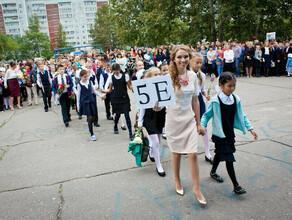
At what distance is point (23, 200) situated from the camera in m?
3.58

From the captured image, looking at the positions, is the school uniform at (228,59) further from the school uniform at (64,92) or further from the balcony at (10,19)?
the balcony at (10,19)

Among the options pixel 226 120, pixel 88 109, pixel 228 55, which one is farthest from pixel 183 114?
pixel 228 55

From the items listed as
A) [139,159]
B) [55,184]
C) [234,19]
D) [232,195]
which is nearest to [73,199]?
[55,184]

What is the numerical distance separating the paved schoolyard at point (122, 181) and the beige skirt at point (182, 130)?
2.43ft

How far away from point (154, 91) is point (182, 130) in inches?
24.3

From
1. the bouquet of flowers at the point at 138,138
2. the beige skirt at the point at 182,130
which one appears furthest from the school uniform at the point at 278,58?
the beige skirt at the point at 182,130

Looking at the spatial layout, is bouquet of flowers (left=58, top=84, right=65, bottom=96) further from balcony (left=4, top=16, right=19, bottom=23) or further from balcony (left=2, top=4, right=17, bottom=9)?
balcony (left=2, top=4, right=17, bottom=9)

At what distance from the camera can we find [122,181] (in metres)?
3.91

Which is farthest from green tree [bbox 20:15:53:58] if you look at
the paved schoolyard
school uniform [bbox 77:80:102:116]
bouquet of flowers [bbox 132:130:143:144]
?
bouquet of flowers [bbox 132:130:143:144]

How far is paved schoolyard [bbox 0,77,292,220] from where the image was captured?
3.08 metres

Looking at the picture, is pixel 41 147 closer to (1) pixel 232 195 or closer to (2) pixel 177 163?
(2) pixel 177 163

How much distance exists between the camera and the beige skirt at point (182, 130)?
3107 millimetres

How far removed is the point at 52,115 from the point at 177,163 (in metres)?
7.24

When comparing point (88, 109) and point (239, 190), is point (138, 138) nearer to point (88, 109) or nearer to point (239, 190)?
point (239, 190)
